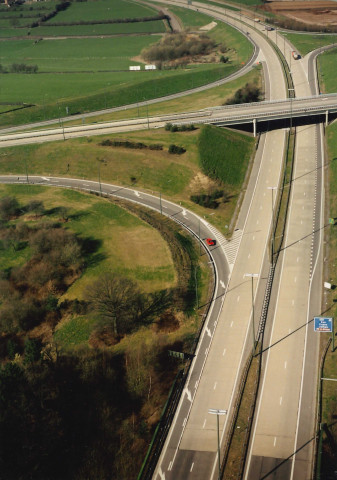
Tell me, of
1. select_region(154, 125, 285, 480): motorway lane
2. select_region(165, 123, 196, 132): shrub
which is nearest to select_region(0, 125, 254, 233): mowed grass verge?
select_region(165, 123, 196, 132): shrub

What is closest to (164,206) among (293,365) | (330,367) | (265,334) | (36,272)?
(36,272)

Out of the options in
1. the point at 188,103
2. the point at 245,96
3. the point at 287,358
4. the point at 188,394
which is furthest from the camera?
the point at 188,103

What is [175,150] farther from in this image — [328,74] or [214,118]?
[328,74]

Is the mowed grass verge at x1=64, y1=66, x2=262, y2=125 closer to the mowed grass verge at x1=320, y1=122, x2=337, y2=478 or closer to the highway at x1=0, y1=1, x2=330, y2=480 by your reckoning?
the highway at x1=0, y1=1, x2=330, y2=480

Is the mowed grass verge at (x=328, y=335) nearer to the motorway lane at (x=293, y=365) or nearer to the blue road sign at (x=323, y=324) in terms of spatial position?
the motorway lane at (x=293, y=365)

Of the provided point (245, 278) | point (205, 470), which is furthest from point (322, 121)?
point (205, 470)
